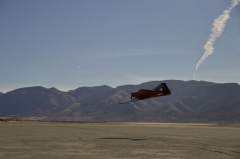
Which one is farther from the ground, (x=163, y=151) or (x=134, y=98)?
(x=134, y=98)

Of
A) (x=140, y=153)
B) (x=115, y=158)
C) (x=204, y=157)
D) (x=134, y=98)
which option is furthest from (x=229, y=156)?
(x=134, y=98)

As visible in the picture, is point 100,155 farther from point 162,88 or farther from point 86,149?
point 162,88

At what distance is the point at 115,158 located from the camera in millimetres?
29938

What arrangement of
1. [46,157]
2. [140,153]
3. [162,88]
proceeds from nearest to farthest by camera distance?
[46,157] < [140,153] < [162,88]

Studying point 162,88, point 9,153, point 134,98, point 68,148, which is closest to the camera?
point 9,153

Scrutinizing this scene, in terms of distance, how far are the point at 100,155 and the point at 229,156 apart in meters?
11.5

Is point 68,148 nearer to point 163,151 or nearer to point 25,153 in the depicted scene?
point 25,153

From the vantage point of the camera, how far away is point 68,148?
36250mm

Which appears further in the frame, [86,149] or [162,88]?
[162,88]

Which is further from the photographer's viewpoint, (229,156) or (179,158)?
(229,156)

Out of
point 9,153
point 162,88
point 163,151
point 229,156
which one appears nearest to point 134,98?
point 162,88

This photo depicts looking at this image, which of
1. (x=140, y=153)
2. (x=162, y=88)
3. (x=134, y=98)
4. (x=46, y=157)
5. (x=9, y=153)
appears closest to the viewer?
(x=46, y=157)

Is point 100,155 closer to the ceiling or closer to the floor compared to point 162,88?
closer to the floor

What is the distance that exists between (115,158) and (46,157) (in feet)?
17.0
